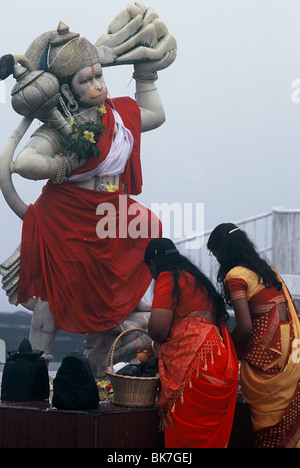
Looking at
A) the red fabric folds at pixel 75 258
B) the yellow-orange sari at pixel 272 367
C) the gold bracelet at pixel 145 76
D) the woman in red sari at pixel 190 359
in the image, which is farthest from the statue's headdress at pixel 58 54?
the yellow-orange sari at pixel 272 367

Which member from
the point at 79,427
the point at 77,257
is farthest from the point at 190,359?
the point at 77,257

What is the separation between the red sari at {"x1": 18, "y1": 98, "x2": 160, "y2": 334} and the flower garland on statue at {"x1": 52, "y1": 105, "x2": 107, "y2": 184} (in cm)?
8

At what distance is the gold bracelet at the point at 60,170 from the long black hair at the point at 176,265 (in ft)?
4.18

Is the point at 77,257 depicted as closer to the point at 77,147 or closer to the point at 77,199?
the point at 77,199

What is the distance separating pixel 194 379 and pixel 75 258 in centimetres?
164

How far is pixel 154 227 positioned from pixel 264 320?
156 cm

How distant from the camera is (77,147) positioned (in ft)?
17.1

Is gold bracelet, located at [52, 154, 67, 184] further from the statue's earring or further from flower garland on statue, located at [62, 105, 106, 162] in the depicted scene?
the statue's earring

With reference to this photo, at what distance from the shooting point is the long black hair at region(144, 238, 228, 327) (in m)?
4.09

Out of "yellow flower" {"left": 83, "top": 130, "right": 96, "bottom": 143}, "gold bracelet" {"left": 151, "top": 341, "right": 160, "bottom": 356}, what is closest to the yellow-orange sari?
"gold bracelet" {"left": 151, "top": 341, "right": 160, "bottom": 356}

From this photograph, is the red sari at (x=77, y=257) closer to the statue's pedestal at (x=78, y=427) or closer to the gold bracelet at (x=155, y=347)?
the gold bracelet at (x=155, y=347)

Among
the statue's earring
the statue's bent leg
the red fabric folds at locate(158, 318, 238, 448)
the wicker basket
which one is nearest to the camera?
the red fabric folds at locate(158, 318, 238, 448)

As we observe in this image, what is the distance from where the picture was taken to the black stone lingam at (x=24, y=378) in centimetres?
448

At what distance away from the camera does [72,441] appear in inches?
161
